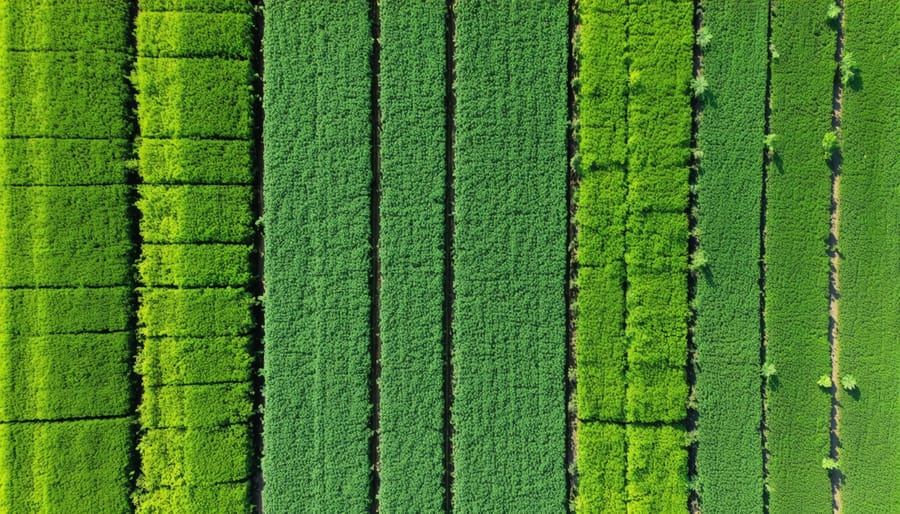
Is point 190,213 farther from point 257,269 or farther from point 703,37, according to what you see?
point 703,37

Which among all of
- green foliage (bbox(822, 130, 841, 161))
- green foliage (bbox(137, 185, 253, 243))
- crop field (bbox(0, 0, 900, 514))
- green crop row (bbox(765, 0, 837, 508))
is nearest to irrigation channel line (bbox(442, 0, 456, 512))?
crop field (bbox(0, 0, 900, 514))

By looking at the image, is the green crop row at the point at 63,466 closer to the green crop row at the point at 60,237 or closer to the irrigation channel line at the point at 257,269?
the irrigation channel line at the point at 257,269

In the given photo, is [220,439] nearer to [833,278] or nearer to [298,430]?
[298,430]

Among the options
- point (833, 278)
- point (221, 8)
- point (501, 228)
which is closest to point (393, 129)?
point (501, 228)

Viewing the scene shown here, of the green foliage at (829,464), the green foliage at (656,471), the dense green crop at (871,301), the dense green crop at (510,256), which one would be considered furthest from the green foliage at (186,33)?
the green foliage at (829,464)

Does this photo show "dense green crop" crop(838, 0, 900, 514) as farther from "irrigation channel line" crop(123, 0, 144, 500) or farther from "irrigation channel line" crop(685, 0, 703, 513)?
"irrigation channel line" crop(123, 0, 144, 500)

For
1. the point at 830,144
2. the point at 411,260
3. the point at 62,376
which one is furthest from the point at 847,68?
the point at 62,376
